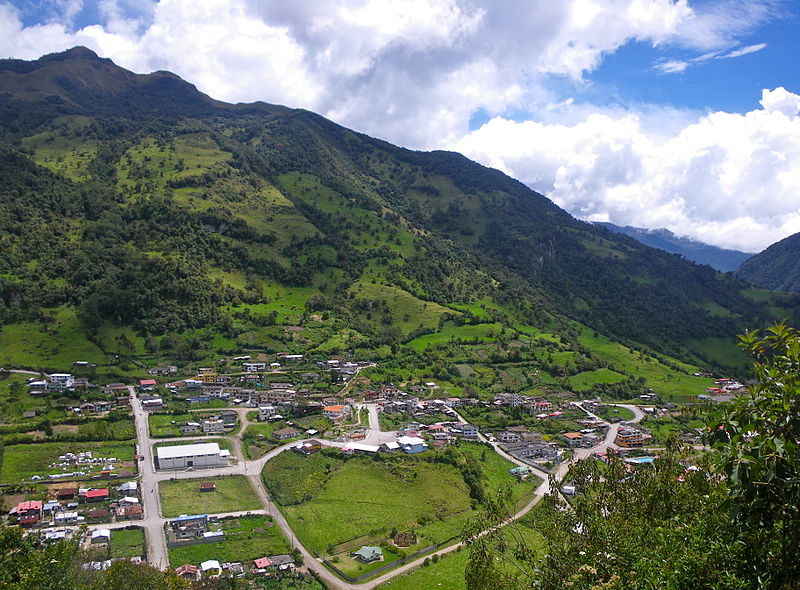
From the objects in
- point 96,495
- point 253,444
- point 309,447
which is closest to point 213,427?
point 253,444

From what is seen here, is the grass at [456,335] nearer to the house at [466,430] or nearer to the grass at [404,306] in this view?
the grass at [404,306]

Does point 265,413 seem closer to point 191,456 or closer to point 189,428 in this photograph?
point 189,428

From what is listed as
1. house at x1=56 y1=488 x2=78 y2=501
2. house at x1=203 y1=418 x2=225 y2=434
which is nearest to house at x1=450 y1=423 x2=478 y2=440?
house at x1=203 y1=418 x2=225 y2=434

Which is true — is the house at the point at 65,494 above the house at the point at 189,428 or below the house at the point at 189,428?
below

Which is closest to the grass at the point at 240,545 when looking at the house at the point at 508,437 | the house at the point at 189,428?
the house at the point at 189,428

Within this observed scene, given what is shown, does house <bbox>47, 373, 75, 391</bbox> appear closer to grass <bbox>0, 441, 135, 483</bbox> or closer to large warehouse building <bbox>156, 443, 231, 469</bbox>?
grass <bbox>0, 441, 135, 483</bbox>
